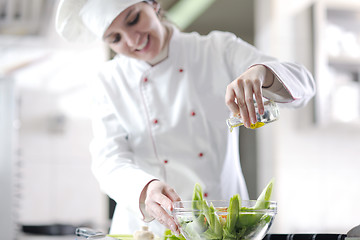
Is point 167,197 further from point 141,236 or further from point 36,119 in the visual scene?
point 36,119

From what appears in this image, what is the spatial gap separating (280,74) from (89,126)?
3010 millimetres

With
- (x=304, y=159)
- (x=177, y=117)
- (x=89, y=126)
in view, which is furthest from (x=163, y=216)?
(x=89, y=126)

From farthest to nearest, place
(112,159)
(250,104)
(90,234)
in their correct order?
(112,159)
(90,234)
(250,104)

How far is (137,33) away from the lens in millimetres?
1583

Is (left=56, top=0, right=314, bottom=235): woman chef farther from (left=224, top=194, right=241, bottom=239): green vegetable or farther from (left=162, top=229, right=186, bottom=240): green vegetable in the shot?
(left=224, top=194, right=241, bottom=239): green vegetable

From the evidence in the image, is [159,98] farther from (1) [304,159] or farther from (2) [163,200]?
(1) [304,159]

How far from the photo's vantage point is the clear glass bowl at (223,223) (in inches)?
38.5

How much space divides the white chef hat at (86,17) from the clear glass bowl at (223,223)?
0.74 metres

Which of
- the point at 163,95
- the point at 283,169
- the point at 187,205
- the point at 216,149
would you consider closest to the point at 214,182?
the point at 216,149

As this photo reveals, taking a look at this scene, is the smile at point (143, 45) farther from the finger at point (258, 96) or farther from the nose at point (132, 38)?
the finger at point (258, 96)

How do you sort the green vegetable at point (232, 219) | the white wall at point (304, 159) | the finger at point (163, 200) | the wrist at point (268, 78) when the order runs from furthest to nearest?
the white wall at point (304, 159)
the wrist at point (268, 78)
the finger at point (163, 200)
the green vegetable at point (232, 219)

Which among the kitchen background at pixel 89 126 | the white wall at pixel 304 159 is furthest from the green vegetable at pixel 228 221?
the white wall at pixel 304 159

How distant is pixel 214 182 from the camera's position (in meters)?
1.70

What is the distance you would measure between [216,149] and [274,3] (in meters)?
2.53
